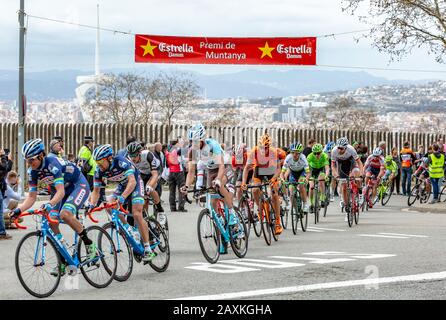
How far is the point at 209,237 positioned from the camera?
14.0m

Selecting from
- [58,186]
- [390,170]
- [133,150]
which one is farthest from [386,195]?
[58,186]

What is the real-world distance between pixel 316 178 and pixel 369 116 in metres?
41.9

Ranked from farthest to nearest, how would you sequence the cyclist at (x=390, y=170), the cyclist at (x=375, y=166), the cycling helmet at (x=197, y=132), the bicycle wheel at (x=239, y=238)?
the cyclist at (x=390, y=170)
the cyclist at (x=375, y=166)
the bicycle wheel at (x=239, y=238)
the cycling helmet at (x=197, y=132)

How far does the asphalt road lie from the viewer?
433 inches

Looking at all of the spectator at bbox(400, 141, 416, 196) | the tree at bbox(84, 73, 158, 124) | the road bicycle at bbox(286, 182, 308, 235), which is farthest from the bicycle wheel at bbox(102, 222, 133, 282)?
the tree at bbox(84, 73, 158, 124)

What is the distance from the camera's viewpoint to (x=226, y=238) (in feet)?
46.8

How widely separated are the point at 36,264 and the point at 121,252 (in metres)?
1.50

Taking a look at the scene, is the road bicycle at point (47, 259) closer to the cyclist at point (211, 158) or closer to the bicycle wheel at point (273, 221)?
the cyclist at point (211, 158)

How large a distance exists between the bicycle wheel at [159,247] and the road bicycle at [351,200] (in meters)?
8.76

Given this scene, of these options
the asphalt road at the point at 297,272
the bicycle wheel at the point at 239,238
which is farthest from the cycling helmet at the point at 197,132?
the asphalt road at the point at 297,272

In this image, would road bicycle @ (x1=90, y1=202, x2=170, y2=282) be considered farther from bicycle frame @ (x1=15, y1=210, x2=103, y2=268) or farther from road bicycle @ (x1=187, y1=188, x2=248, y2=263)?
road bicycle @ (x1=187, y1=188, x2=248, y2=263)

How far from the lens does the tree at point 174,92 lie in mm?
55844
